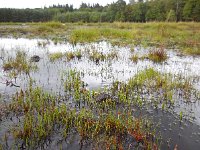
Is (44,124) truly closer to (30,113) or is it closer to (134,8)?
(30,113)

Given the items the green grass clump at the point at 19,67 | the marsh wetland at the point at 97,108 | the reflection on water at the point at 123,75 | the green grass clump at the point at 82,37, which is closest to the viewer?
the marsh wetland at the point at 97,108

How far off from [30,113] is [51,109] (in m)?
0.56

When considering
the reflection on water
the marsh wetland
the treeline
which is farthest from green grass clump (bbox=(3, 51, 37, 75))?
the treeline

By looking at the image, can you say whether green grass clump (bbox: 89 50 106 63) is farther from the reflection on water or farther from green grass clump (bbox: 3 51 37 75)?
green grass clump (bbox: 3 51 37 75)

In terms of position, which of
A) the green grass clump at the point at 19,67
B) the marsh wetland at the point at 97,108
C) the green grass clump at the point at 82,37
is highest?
the green grass clump at the point at 82,37

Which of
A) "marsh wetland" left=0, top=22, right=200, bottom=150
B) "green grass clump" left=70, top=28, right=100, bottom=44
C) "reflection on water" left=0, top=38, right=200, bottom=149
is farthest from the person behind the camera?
"green grass clump" left=70, top=28, right=100, bottom=44

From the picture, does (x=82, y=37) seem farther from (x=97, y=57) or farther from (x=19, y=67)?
(x=19, y=67)

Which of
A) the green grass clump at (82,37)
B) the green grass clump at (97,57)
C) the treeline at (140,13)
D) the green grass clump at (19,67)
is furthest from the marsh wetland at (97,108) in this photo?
the treeline at (140,13)

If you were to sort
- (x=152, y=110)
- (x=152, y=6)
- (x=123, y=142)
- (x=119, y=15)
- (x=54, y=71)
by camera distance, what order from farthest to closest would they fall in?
(x=119, y=15) < (x=152, y=6) < (x=54, y=71) < (x=152, y=110) < (x=123, y=142)

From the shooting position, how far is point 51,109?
6.19 meters

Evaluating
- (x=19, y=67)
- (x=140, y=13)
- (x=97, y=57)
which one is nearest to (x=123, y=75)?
(x=97, y=57)

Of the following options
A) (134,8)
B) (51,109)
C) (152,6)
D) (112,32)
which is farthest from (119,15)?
(51,109)

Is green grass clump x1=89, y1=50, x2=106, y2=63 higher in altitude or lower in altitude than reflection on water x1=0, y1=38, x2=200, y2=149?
higher

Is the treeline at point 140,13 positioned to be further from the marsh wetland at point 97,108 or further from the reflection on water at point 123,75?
the marsh wetland at point 97,108
